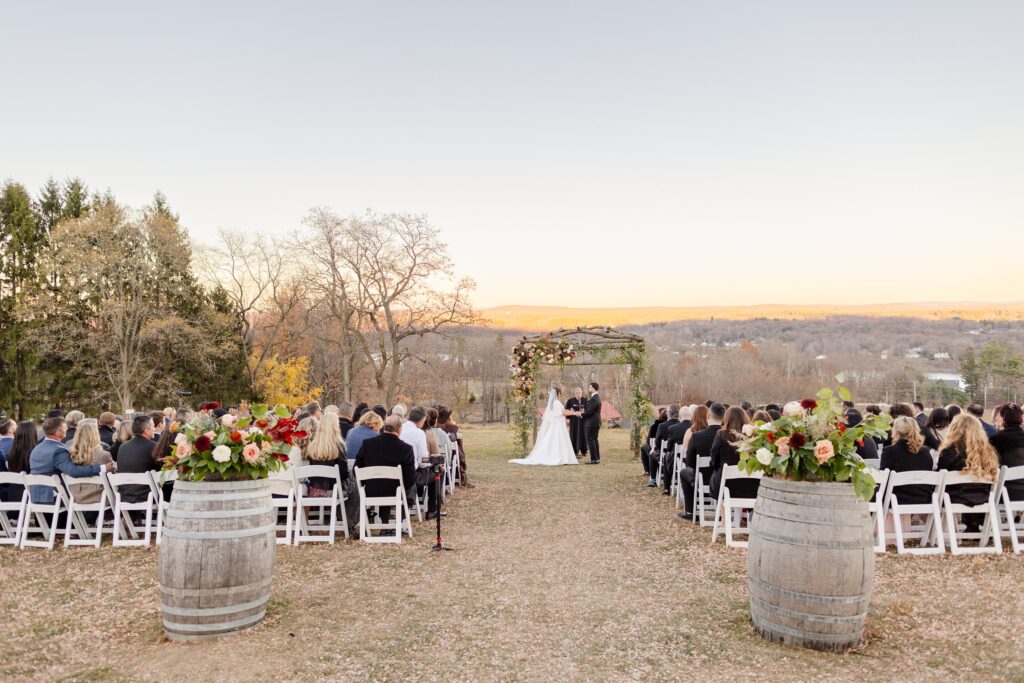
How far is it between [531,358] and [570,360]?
1.12 m

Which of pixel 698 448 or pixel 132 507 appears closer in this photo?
pixel 132 507

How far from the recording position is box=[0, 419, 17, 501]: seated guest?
7.62 m

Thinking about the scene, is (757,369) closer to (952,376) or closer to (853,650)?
(952,376)

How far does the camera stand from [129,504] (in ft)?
23.4

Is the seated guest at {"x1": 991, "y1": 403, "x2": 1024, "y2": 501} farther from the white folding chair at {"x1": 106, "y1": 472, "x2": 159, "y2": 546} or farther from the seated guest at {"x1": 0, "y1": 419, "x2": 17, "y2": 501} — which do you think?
the seated guest at {"x1": 0, "y1": 419, "x2": 17, "y2": 501}

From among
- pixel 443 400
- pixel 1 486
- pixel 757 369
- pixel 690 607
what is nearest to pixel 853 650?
pixel 690 607

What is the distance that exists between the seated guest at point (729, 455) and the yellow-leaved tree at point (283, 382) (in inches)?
1309

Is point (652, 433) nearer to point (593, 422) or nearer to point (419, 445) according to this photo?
point (593, 422)

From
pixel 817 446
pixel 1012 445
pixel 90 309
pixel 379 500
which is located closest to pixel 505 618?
pixel 817 446

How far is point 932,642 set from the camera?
4.40 meters

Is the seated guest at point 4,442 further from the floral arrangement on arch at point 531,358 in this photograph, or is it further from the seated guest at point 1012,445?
the seated guest at point 1012,445

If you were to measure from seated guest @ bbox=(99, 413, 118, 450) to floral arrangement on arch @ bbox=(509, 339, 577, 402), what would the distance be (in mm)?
9678

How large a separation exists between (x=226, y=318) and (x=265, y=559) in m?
33.4

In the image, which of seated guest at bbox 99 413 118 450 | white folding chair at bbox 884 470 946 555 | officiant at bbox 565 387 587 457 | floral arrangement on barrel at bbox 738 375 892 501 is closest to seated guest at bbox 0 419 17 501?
seated guest at bbox 99 413 118 450
